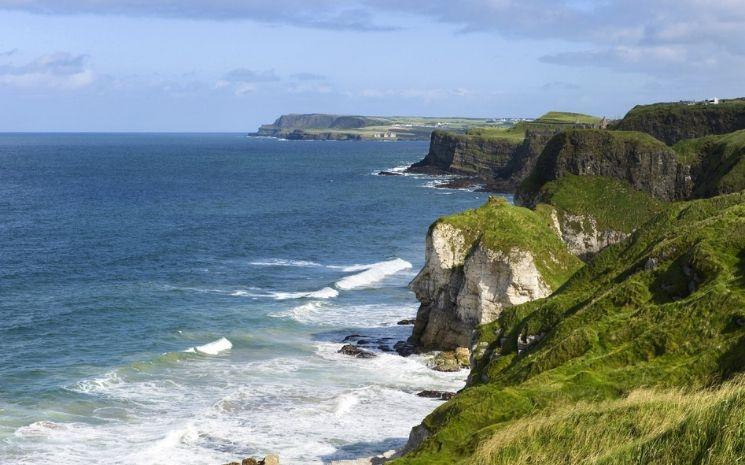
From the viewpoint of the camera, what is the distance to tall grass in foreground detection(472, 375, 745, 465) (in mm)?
13070

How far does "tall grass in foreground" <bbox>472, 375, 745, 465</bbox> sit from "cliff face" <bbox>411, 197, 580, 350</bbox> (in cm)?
2815

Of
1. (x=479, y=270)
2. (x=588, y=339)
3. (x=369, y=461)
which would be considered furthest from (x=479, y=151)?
(x=588, y=339)

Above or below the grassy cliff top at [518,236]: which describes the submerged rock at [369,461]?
below

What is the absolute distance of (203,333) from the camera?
55438 mm

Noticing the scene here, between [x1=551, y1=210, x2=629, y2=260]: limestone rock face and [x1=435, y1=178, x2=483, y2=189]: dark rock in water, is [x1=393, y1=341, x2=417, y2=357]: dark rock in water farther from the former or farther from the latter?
[x1=435, y1=178, x2=483, y2=189]: dark rock in water

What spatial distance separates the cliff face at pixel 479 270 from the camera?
49812 millimetres

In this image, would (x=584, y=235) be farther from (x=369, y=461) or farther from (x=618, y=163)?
(x=369, y=461)

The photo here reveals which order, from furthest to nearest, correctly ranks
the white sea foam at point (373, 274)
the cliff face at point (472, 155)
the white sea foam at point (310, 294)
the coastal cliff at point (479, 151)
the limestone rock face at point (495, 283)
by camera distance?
the cliff face at point (472, 155)
the coastal cliff at point (479, 151)
the white sea foam at point (373, 274)
the white sea foam at point (310, 294)
the limestone rock face at point (495, 283)

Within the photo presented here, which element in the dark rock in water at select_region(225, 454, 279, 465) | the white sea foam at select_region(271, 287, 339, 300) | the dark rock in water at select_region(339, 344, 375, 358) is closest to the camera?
the dark rock in water at select_region(225, 454, 279, 465)

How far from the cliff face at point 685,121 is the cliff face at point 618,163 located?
31031 mm

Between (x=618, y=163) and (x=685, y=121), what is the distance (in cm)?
3762

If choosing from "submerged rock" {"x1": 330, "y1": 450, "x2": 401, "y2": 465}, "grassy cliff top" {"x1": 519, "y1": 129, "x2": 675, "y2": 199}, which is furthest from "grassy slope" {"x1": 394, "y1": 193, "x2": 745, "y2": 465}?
"grassy cliff top" {"x1": 519, "y1": 129, "x2": 675, "y2": 199}

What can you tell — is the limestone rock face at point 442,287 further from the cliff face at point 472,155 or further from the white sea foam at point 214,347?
the cliff face at point 472,155

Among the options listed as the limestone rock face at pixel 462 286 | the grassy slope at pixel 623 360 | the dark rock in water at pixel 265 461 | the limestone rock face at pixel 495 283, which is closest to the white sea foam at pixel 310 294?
the limestone rock face at pixel 462 286
